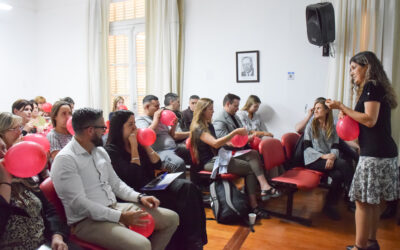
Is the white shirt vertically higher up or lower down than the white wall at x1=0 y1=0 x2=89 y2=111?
lower down

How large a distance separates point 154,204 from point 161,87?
10.9ft

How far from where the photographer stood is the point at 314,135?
3.07 meters

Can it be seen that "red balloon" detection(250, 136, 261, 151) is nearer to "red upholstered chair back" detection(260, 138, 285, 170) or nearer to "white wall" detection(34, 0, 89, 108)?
"red upholstered chair back" detection(260, 138, 285, 170)

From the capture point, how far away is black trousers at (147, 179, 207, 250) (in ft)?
6.12

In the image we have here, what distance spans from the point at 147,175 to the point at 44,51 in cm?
543

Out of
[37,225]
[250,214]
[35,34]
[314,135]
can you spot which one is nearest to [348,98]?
[314,135]

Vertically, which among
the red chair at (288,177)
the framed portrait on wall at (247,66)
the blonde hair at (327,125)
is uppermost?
the framed portrait on wall at (247,66)

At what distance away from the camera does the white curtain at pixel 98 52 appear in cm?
538

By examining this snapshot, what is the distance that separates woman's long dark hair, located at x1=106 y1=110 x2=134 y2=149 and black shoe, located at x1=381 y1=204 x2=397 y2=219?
2.61m

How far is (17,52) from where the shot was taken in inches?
233

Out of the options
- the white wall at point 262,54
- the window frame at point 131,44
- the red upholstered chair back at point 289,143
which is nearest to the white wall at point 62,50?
the window frame at point 131,44

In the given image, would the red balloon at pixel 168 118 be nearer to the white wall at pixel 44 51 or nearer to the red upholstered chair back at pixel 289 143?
the red upholstered chair back at pixel 289 143

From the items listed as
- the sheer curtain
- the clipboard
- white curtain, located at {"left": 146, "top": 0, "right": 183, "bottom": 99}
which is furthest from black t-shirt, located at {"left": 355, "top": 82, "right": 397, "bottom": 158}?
white curtain, located at {"left": 146, "top": 0, "right": 183, "bottom": 99}

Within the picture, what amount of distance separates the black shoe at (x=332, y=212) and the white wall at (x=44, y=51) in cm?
462
